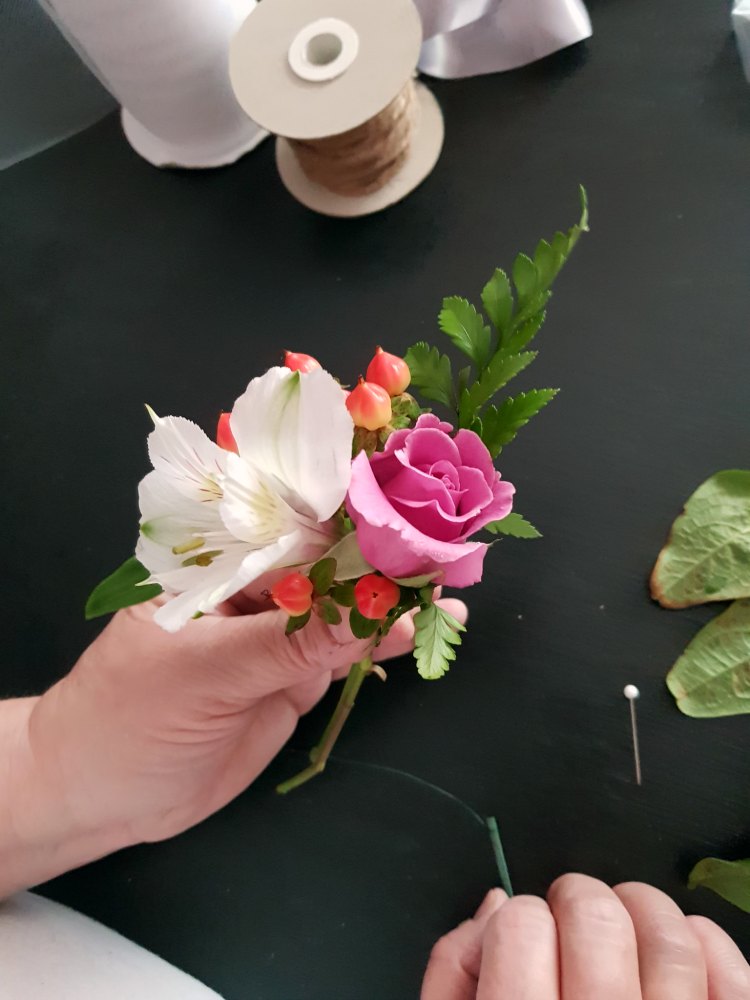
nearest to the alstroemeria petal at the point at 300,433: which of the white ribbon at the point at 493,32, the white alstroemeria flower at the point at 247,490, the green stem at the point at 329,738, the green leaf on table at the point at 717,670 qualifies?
the white alstroemeria flower at the point at 247,490

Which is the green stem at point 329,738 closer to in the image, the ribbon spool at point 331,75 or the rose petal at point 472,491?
the rose petal at point 472,491

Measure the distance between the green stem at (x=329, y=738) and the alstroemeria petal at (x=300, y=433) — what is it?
25cm

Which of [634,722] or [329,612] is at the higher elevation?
[329,612]

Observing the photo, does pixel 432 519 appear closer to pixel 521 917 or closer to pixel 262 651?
pixel 262 651

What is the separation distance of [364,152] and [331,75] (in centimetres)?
6

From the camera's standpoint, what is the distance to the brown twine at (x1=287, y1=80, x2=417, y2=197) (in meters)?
0.58

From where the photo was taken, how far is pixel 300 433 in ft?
0.84

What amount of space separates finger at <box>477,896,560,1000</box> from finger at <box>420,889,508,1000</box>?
3 centimetres

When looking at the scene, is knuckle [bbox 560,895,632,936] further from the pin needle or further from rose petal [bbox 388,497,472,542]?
rose petal [bbox 388,497,472,542]

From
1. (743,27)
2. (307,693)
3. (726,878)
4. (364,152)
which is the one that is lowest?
(726,878)

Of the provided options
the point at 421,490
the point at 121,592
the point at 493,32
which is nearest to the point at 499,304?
the point at 421,490

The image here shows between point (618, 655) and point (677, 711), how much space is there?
0.05m

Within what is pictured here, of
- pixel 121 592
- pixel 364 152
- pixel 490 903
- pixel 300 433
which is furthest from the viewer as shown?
pixel 364 152

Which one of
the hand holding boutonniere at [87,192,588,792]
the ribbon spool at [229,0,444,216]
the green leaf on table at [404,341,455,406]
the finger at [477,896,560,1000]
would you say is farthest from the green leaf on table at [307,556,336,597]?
the ribbon spool at [229,0,444,216]
